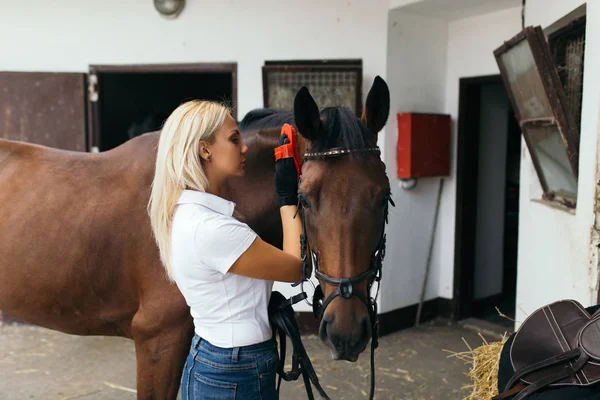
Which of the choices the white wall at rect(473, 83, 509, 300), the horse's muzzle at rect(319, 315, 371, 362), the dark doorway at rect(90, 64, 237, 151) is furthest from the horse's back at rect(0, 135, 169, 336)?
the white wall at rect(473, 83, 509, 300)

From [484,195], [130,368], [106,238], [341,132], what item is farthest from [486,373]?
[484,195]

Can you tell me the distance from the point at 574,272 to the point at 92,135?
12.1 ft

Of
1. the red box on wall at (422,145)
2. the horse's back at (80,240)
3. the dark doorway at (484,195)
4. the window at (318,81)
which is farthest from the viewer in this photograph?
the dark doorway at (484,195)

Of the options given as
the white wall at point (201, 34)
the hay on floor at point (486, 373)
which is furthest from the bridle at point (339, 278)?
the white wall at point (201, 34)

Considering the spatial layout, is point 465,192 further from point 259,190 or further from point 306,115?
point 306,115

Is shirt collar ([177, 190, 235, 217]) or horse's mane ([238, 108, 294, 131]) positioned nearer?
shirt collar ([177, 190, 235, 217])

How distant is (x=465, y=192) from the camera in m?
4.38

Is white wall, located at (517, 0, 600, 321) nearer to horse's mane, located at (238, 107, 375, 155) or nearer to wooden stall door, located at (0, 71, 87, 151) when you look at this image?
horse's mane, located at (238, 107, 375, 155)

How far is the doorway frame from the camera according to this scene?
429cm

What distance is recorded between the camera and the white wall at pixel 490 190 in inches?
180

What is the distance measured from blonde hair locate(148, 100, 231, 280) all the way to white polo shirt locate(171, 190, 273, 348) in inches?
1.1

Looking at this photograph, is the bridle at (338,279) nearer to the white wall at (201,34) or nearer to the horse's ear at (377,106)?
the horse's ear at (377,106)

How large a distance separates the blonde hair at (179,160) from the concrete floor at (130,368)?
217 cm

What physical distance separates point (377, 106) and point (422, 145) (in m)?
2.60
